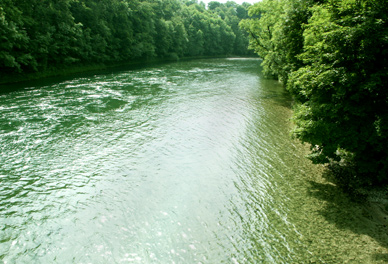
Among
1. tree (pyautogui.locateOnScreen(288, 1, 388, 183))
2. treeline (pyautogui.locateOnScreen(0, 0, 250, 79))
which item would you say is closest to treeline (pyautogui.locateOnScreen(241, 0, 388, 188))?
tree (pyautogui.locateOnScreen(288, 1, 388, 183))

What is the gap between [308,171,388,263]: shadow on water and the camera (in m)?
8.98

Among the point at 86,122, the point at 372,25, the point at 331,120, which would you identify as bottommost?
the point at 86,122

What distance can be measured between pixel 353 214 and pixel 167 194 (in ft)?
25.0

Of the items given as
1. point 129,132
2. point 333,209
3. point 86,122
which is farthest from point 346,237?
point 86,122

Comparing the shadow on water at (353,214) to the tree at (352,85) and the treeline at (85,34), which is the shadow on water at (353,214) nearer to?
the tree at (352,85)

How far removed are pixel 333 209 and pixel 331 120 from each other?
3.84 m

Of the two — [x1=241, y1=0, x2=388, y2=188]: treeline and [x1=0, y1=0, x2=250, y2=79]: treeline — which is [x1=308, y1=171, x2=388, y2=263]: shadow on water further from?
Answer: [x1=0, y1=0, x2=250, y2=79]: treeline

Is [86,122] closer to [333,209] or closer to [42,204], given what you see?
[42,204]

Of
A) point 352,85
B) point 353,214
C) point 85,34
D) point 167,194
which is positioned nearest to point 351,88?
point 352,85

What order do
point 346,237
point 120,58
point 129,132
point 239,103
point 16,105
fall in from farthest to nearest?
point 120,58
point 239,103
point 16,105
point 129,132
point 346,237

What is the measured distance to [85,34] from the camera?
45.9 m

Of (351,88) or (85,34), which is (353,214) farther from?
(85,34)

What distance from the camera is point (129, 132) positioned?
1823cm

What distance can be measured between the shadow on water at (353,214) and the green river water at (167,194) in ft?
0.18
